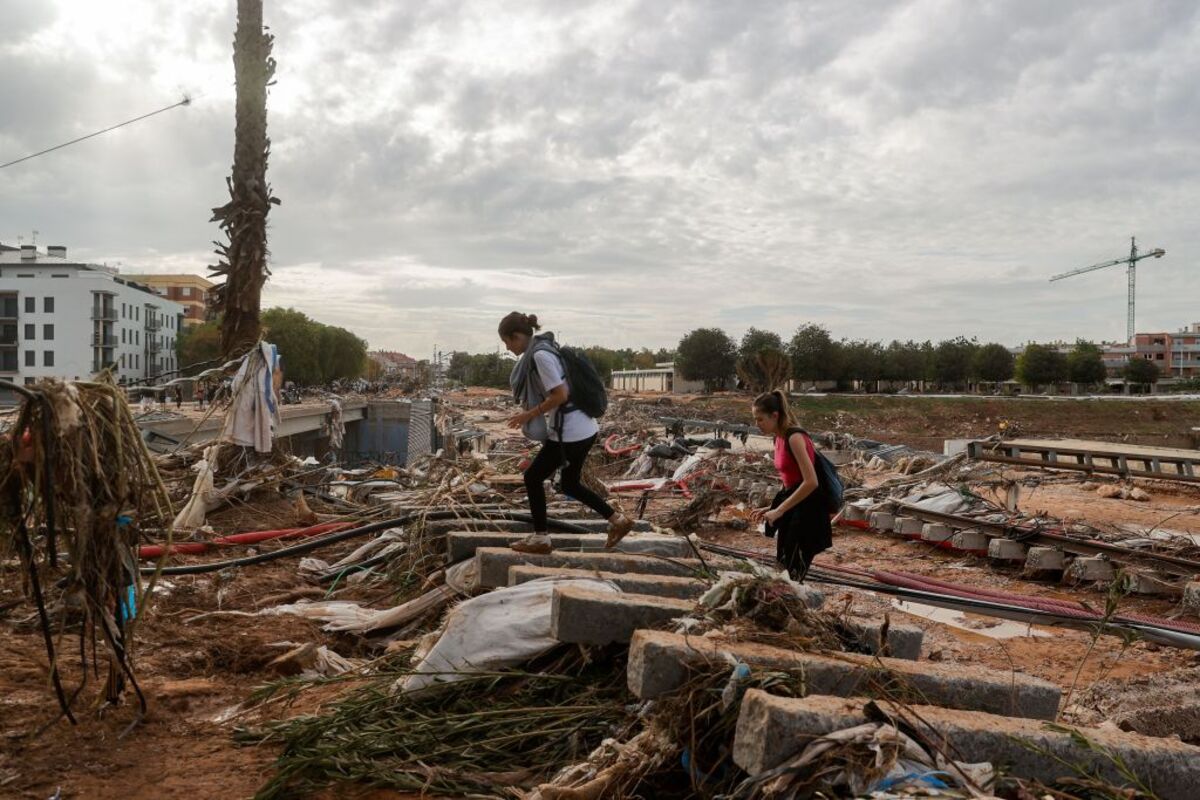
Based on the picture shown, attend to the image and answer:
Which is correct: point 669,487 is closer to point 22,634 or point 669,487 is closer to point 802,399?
point 22,634

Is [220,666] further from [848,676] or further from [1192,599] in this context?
[1192,599]

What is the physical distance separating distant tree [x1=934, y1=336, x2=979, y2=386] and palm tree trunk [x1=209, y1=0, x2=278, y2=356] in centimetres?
8136

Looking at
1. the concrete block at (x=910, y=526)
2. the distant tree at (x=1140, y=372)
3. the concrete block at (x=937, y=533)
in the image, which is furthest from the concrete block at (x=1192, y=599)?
the distant tree at (x=1140, y=372)

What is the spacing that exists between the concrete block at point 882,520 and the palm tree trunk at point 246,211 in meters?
8.35

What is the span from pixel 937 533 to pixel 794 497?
587cm

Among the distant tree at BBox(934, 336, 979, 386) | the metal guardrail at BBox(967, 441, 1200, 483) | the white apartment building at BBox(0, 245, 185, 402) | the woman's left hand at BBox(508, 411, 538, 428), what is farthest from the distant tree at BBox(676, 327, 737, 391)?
the woman's left hand at BBox(508, 411, 538, 428)

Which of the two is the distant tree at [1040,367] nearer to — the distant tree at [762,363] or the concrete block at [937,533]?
the distant tree at [762,363]

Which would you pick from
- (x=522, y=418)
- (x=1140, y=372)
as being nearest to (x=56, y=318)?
(x=522, y=418)

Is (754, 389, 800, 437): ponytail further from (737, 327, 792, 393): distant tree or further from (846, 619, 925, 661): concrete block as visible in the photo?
(737, 327, 792, 393): distant tree

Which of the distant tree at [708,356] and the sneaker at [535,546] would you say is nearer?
the sneaker at [535,546]

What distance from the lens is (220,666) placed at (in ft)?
15.5

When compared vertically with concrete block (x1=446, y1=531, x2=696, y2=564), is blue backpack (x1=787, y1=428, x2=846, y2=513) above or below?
above

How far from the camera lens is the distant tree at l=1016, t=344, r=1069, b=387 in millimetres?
81375

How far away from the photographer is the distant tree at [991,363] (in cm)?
8138
